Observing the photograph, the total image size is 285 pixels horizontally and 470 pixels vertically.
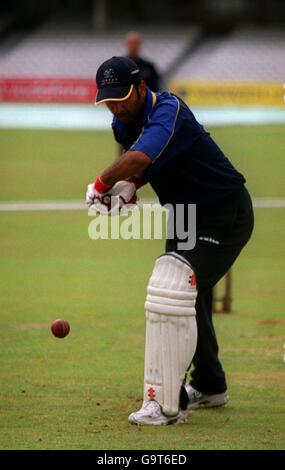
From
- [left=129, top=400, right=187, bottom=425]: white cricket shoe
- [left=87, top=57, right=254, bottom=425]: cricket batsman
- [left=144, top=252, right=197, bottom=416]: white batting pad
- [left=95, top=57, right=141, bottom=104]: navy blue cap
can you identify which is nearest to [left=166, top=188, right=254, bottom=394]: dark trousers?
[left=87, top=57, right=254, bottom=425]: cricket batsman

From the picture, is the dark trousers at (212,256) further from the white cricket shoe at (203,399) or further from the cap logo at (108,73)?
the cap logo at (108,73)

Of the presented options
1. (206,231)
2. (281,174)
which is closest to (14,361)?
(206,231)

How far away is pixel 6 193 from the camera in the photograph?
58.6 feet

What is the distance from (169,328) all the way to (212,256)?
542 mm

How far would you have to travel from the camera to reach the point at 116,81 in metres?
6.37

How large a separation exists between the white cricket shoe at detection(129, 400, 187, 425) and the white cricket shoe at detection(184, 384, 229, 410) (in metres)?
0.59

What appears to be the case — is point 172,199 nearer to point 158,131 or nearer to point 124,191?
point 124,191

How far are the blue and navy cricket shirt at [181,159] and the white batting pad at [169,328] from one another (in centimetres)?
44

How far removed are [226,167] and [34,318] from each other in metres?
3.68

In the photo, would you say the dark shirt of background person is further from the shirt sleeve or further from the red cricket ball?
the shirt sleeve

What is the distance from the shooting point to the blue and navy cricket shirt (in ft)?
21.3

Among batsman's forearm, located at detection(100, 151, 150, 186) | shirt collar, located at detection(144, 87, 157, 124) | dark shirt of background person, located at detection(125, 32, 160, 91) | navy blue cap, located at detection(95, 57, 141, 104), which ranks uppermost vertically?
dark shirt of background person, located at detection(125, 32, 160, 91)

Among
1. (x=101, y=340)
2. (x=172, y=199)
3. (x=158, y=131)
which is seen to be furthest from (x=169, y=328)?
(x=101, y=340)

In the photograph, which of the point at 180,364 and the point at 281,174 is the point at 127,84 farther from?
the point at 281,174
